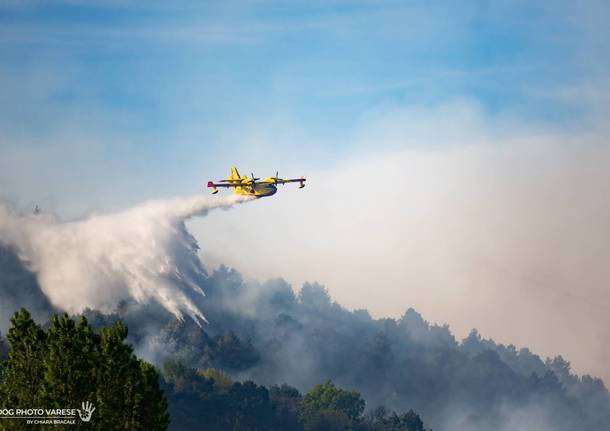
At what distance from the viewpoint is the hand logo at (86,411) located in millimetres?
100250

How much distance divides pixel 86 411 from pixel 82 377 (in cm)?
314

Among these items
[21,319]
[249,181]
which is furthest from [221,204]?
[21,319]

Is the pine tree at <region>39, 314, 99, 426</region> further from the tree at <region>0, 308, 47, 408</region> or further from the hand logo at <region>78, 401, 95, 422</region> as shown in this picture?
the tree at <region>0, 308, 47, 408</region>

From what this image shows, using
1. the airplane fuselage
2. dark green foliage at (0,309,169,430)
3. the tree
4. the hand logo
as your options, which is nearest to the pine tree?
dark green foliage at (0,309,169,430)

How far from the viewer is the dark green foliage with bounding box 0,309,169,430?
10081cm

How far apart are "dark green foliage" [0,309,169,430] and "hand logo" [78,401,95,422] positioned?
1.22 feet

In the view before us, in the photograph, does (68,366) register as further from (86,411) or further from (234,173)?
(234,173)

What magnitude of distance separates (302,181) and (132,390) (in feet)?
256

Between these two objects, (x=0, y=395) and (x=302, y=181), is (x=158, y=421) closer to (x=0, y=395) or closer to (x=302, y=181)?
(x=0, y=395)

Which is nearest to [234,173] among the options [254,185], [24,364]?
[254,185]

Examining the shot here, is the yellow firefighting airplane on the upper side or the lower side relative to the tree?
upper

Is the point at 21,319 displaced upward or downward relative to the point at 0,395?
upward

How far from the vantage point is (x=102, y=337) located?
104375mm

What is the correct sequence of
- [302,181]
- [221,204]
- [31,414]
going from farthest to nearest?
[221,204] → [302,181] → [31,414]
